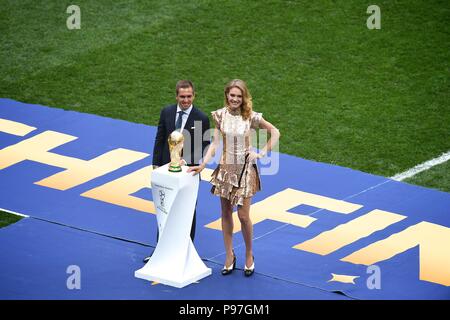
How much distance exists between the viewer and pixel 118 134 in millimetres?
13023

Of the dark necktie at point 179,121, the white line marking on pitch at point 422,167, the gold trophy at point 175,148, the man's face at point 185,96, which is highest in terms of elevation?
the man's face at point 185,96

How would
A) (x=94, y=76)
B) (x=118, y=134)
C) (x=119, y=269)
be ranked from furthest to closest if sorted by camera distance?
(x=94, y=76)
(x=118, y=134)
(x=119, y=269)

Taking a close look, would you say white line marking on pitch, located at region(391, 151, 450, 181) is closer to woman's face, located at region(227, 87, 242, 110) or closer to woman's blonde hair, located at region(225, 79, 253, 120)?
woman's blonde hair, located at region(225, 79, 253, 120)

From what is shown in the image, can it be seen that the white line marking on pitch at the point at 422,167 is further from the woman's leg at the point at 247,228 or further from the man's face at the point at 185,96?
the man's face at the point at 185,96

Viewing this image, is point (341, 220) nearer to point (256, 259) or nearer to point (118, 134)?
point (256, 259)

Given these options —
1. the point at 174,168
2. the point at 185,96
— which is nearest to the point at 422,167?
the point at 185,96

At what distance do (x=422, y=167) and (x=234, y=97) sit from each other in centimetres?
382

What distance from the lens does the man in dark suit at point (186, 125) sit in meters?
9.45

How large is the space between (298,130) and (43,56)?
457cm

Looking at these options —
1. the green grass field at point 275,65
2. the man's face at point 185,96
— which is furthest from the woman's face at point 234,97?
the green grass field at point 275,65

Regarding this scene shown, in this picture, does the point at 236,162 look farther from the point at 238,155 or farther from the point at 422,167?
the point at 422,167

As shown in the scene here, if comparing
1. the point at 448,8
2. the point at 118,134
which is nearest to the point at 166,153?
the point at 118,134

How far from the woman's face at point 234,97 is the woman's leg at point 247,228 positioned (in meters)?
0.88
